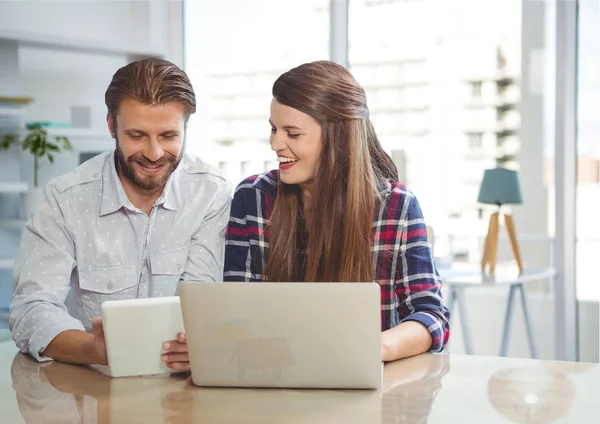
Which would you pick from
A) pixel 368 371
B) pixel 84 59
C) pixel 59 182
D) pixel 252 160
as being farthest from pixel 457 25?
pixel 368 371

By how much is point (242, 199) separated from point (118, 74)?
0.42 metres

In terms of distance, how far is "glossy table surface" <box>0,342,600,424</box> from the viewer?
1.24 metres

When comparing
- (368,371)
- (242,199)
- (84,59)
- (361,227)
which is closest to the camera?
(368,371)

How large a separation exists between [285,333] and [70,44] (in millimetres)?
2785

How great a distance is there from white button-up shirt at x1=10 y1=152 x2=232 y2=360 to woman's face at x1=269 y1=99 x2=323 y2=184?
0.31 meters

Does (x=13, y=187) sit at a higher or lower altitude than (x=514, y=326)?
Result: higher

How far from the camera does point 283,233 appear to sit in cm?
193

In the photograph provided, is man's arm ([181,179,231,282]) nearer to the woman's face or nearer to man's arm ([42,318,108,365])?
the woman's face

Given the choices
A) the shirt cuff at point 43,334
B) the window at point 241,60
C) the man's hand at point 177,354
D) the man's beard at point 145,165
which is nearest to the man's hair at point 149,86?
the man's beard at point 145,165

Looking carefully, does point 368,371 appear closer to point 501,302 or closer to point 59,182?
point 59,182

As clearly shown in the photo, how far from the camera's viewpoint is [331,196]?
6.26 feet

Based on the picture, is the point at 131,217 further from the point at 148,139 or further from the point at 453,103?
the point at 453,103

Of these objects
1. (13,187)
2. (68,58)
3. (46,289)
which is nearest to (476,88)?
(68,58)

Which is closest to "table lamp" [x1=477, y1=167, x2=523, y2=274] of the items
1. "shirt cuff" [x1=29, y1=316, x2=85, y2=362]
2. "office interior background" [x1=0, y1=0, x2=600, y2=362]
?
"office interior background" [x1=0, y1=0, x2=600, y2=362]
